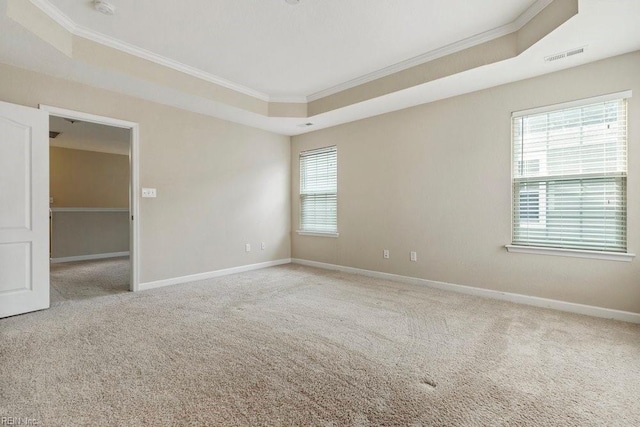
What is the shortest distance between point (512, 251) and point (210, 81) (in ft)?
14.3

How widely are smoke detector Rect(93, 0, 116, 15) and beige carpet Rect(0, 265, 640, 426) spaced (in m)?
2.81

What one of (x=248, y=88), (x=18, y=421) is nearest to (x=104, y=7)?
(x=248, y=88)

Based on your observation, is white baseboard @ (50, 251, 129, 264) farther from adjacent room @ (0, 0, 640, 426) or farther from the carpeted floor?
adjacent room @ (0, 0, 640, 426)

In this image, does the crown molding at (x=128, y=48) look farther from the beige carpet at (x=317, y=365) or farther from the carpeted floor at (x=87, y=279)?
the carpeted floor at (x=87, y=279)

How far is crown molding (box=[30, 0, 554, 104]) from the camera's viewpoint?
2678mm

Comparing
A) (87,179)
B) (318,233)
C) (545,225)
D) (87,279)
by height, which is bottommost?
(87,279)

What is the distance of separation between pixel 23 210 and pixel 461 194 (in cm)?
492

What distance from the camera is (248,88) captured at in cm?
439

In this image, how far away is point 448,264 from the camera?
399cm

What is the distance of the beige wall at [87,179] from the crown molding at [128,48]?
504 cm

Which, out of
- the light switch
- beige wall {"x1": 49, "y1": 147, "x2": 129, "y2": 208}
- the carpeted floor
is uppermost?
beige wall {"x1": 49, "y1": 147, "x2": 129, "y2": 208}

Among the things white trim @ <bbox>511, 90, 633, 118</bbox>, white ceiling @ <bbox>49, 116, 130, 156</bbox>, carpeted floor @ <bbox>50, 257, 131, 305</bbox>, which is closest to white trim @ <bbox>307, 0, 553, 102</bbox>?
white trim @ <bbox>511, 90, 633, 118</bbox>

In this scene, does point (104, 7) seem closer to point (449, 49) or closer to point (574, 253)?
point (449, 49)

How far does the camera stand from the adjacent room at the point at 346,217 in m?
1.82
